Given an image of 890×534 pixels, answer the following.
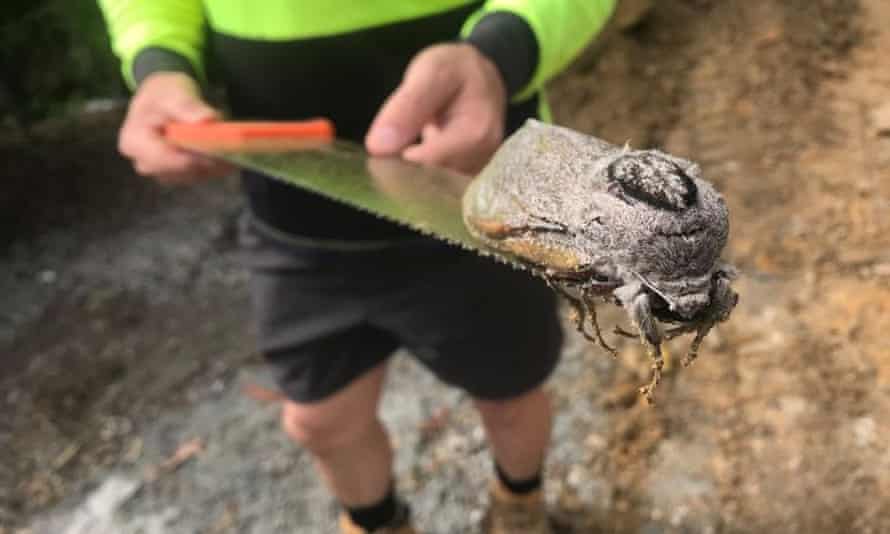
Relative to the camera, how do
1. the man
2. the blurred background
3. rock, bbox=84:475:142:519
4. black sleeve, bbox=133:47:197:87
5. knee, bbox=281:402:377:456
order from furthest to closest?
rock, bbox=84:475:142:519 < knee, bbox=281:402:377:456 < black sleeve, bbox=133:47:197:87 < the man < the blurred background

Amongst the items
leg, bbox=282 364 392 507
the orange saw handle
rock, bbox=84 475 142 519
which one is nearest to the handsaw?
the orange saw handle

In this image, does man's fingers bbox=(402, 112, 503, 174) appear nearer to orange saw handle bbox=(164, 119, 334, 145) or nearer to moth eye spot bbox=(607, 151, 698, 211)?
orange saw handle bbox=(164, 119, 334, 145)

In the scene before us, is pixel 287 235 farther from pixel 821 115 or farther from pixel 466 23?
pixel 821 115

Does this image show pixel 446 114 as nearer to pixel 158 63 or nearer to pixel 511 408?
pixel 158 63

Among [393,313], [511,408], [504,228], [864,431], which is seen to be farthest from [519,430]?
[504,228]

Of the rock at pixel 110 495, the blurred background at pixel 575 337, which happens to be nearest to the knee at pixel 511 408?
the blurred background at pixel 575 337

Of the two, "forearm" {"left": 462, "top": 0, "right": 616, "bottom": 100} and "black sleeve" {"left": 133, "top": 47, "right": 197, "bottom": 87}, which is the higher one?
"forearm" {"left": 462, "top": 0, "right": 616, "bottom": 100}

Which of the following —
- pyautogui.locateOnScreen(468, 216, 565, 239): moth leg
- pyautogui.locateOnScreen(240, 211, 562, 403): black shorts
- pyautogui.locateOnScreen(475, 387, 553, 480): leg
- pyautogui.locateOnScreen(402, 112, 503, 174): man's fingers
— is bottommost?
pyautogui.locateOnScreen(475, 387, 553, 480): leg

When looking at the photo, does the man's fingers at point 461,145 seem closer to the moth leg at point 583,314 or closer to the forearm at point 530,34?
the forearm at point 530,34
